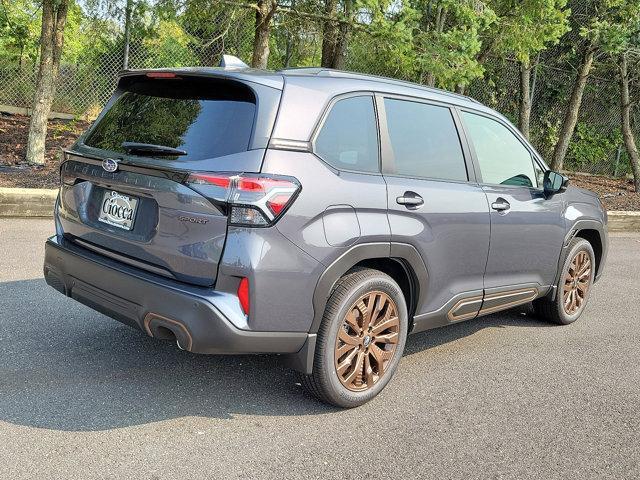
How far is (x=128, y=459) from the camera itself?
9.94ft

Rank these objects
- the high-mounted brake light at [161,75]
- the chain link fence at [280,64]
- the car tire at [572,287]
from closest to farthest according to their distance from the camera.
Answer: the high-mounted brake light at [161,75]
the car tire at [572,287]
the chain link fence at [280,64]

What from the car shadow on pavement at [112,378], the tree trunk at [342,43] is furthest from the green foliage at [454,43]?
the car shadow on pavement at [112,378]

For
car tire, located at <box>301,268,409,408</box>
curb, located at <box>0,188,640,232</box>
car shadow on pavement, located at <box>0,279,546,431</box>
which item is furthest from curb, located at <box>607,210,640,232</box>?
car tire, located at <box>301,268,409,408</box>

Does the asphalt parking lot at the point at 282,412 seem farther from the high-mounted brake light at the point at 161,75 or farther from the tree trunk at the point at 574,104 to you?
the tree trunk at the point at 574,104

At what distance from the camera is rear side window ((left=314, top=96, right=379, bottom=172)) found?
3.54 meters

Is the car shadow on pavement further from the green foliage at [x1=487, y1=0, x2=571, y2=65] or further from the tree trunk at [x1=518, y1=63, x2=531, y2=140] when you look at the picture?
the tree trunk at [x1=518, y1=63, x2=531, y2=140]

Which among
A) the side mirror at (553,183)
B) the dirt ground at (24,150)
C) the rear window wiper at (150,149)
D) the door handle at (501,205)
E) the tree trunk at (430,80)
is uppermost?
the tree trunk at (430,80)

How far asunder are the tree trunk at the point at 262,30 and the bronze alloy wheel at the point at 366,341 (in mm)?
6991

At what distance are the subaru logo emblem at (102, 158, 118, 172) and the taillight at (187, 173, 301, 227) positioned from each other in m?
0.54

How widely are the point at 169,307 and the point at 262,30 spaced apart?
7.62 meters

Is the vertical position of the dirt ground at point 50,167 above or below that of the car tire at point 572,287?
below

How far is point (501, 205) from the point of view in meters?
4.57

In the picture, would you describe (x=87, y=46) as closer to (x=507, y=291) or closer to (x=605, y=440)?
(x=507, y=291)

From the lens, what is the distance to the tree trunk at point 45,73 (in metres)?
10.4
